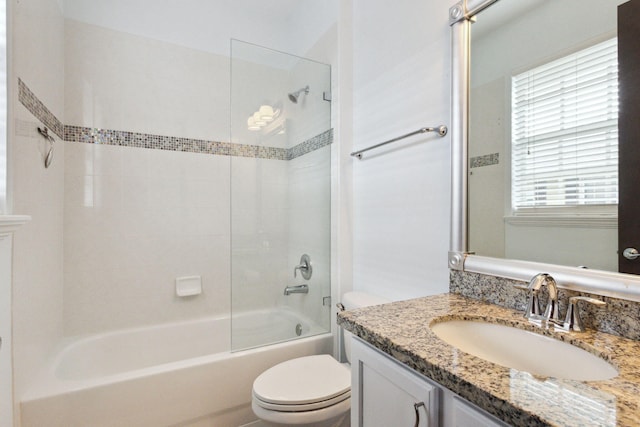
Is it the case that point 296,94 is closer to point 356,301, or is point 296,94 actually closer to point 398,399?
point 356,301

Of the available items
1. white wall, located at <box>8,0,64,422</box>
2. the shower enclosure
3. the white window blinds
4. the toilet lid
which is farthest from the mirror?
white wall, located at <box>8,0,64,422</box>

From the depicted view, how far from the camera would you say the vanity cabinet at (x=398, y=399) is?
1.94 ft

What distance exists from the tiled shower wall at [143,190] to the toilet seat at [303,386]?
0.62 metres

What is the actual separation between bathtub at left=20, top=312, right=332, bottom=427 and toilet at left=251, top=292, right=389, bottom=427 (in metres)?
0.29

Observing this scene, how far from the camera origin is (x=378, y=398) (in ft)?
2.62

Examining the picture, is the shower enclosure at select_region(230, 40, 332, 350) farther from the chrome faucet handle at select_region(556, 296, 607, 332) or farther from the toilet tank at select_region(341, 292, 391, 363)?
the chrome faucet handle at select_region(556, 296, 607, 332)

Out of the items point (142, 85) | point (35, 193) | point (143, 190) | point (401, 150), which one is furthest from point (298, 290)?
point (142, 85)

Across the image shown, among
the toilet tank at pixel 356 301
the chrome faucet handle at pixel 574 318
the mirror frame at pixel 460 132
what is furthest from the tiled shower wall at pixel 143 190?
the chrome faucet handle at pixel 574 318

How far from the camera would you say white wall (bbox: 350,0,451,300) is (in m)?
1.35

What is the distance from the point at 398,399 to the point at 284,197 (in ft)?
5.11

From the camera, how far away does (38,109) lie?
1.47 m

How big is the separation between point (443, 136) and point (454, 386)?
1.04 meters

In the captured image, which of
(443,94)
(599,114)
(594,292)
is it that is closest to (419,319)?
(594,292)

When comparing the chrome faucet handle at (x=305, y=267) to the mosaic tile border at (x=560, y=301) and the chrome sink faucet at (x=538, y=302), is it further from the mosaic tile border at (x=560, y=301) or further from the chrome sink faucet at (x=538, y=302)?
the chrome sink faucet at (x=538, y=302)
